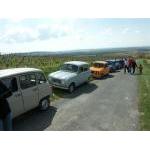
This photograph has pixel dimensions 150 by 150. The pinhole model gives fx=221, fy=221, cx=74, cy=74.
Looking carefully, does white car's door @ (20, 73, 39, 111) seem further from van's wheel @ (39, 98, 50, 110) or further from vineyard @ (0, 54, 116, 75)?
vineyard @ (0, 54, 116, 75)

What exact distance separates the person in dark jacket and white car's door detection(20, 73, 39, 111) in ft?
9.48

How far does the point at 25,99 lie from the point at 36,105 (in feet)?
3.30

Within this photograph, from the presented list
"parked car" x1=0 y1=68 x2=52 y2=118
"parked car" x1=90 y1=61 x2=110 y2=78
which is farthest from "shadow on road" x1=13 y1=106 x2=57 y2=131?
"parked car" x1=90 y1=61 x2=110 y2=78

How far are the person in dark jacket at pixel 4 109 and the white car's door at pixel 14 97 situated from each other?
2.31m

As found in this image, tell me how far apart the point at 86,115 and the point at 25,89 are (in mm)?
2901

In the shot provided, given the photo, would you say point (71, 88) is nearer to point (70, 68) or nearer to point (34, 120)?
point (70, 68)

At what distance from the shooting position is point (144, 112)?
10242 mm

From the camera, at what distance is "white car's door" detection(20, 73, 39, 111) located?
28.3 feet

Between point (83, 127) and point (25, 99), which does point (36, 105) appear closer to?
point (25, 99)

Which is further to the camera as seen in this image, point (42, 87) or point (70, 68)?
point (70, 68)

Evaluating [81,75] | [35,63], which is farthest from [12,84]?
[35,63]

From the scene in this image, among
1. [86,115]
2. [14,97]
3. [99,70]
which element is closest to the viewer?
[14,97]

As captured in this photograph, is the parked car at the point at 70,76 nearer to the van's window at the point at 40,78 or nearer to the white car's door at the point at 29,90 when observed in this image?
the van's window at the point at 40,78

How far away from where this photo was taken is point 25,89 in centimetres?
870
